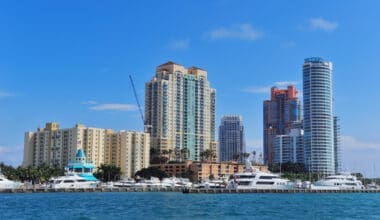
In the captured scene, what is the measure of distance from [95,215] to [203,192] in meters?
87.5

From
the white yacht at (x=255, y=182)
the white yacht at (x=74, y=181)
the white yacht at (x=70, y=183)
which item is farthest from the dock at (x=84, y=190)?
the white yacht at (x=255, y=182)

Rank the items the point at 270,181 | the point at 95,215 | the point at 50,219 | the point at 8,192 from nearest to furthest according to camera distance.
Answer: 1. the point at 50,219
2. the point at 95,215
3. the point at 8,192
4. the point at 270,181

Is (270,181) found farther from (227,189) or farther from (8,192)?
(8,192)

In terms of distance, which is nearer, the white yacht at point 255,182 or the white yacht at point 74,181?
the white yacht at point 255,182

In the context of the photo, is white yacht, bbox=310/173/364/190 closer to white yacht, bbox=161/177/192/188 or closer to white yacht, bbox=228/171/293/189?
white yacht, bbox=228/171/293/189

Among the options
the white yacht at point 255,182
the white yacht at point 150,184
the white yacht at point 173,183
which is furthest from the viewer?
the white yacht at point 173,183

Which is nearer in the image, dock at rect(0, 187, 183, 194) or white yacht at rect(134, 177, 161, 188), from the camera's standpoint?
dock at rect(0, 187, 183, 194)

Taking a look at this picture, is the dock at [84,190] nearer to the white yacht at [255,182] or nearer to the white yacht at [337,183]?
the white yacht at [255,182]

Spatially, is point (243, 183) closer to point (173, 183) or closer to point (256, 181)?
point (256, 181)

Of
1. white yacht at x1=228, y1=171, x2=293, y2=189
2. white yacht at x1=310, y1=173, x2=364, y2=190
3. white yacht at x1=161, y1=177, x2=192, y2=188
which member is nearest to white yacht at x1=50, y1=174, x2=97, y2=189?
white yacht at x1=161, y1=177, x2=192, y2=188

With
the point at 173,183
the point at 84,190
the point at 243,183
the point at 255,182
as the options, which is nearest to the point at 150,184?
the point at 173,183

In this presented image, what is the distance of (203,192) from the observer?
16000 cm

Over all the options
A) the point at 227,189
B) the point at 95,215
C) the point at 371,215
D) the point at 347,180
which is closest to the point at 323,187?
the point at 347,180

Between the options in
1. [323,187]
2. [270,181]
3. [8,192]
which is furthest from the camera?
[323,187]
